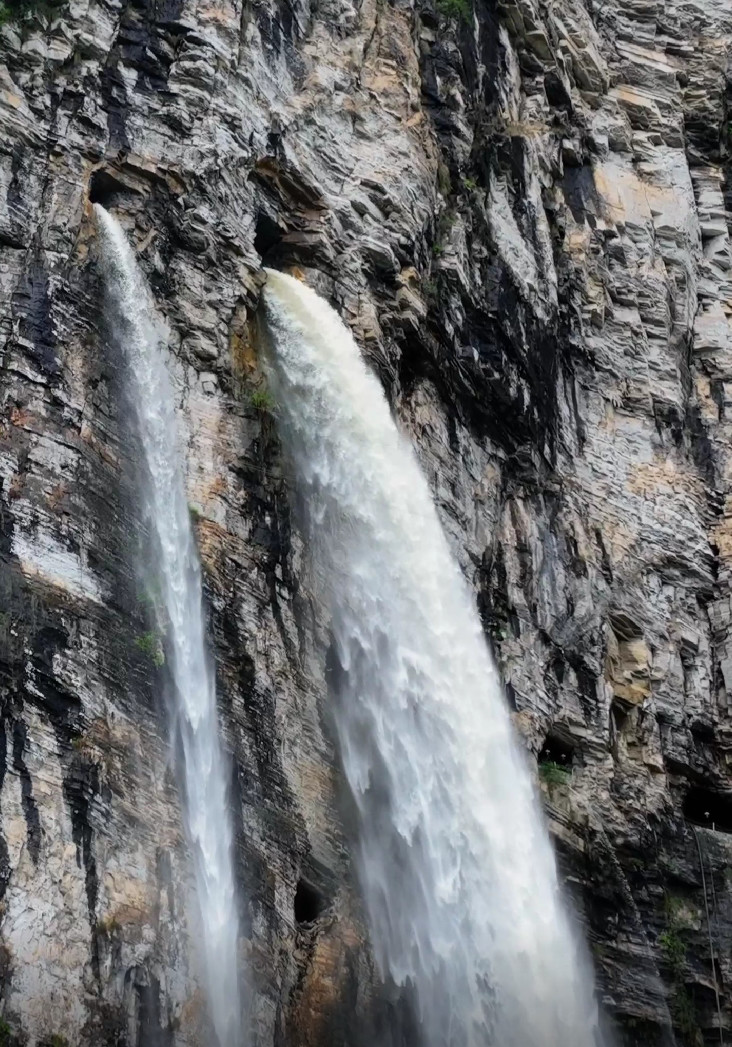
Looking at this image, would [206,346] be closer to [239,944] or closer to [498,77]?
[239,944]

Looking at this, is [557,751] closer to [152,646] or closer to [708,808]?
[708,808]

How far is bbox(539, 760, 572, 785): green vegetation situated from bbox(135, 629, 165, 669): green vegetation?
8.05m

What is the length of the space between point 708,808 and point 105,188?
47.5ft

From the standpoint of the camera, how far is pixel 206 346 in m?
18.7

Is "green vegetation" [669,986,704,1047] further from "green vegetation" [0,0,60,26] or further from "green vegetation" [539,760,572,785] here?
"green vegetation" [0,0,60,26]

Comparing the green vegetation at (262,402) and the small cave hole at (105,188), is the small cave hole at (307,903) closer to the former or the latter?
the green vegetation at (262,402)

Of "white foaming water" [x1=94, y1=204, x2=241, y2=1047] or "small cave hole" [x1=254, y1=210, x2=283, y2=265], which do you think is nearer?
"white foaming water" [x1=94, y1=204, x2=241, y2=1047]

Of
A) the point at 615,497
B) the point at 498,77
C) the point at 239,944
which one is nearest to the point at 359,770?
the point at 239,944

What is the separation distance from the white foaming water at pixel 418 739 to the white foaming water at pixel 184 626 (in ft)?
7.94

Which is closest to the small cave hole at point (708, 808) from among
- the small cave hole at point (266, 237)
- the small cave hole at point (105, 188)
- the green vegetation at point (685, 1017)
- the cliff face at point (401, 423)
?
the cliff face at point (401, 423)

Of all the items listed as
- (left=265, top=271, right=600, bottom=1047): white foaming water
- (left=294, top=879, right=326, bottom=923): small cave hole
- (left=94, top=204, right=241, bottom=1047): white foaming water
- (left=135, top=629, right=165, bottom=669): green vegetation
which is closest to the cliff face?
(left=294, top=879, right=326, bottom=923): small cave hole

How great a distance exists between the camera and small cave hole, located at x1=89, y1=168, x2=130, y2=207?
18.6 metres

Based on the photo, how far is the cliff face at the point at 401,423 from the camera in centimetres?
1450

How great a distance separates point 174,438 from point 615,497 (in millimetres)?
10650
